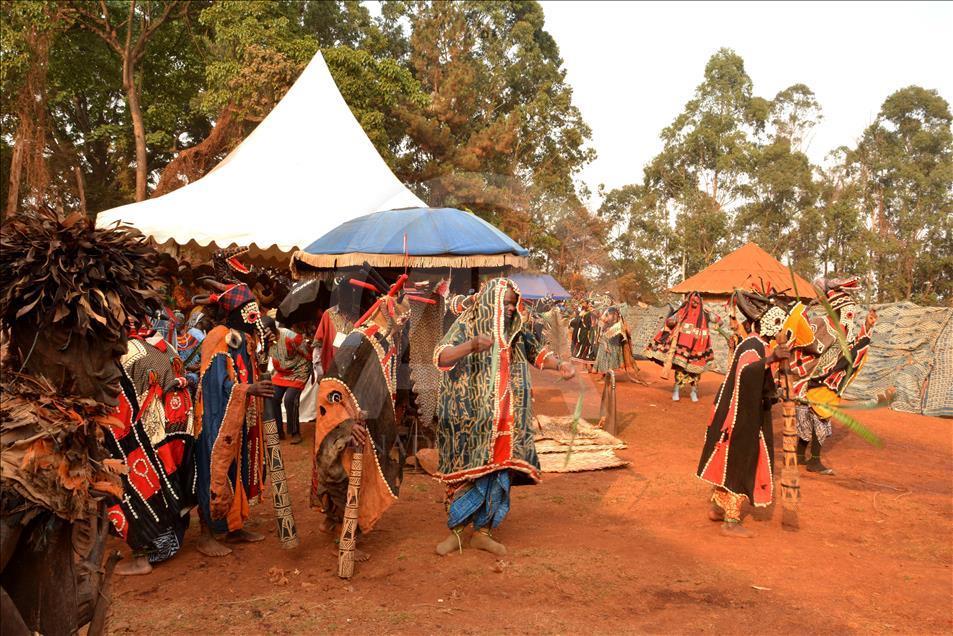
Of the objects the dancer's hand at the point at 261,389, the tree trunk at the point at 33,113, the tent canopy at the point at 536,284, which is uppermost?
the tree trunk at the point at 33,113

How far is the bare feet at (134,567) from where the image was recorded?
484 cm

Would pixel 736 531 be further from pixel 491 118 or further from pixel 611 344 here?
pixel 491 118

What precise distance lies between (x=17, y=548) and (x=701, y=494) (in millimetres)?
6703

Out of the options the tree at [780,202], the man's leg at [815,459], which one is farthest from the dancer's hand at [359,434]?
the tree at [780,202]

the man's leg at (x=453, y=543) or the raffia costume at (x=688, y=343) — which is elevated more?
the raffia costume at (x=688, y=343)

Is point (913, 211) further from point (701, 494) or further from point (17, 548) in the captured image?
point (17, 548)

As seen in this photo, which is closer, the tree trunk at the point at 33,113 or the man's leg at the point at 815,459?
the man's leg at the point at 815,459

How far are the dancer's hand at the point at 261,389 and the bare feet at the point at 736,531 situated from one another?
Result: 3.98m

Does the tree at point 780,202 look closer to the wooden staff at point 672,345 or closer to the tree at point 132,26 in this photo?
the wooden staff at point 672,345

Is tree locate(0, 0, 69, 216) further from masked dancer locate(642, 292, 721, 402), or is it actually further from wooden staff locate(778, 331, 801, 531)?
wooden staff locate(778, 331, 801, 531)

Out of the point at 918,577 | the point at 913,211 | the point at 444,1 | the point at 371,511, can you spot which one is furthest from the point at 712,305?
the point at 371,511

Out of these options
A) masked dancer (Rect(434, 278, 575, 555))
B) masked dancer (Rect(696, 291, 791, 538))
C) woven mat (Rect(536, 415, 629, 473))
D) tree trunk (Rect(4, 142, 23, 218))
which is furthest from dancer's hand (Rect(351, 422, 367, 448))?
tree trunk (Rect(4, 142, 23, 218))

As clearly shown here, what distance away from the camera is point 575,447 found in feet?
30.5

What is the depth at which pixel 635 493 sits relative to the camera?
7.52 m
